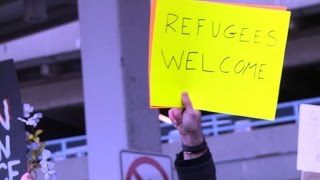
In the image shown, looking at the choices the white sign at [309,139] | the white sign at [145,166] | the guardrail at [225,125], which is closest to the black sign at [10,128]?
the white sign at [309,139]

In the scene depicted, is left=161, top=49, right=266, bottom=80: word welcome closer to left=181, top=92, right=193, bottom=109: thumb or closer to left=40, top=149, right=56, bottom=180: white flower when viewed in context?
left=181, top=92, right=193, bottom=109: thumb

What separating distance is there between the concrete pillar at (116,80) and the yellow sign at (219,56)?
14.5 ft

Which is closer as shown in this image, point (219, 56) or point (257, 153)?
point (219, 56)

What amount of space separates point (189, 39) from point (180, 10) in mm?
114

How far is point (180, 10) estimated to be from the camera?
3.24 metres

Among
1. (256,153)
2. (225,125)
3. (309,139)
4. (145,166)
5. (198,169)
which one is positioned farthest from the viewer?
(225,125)

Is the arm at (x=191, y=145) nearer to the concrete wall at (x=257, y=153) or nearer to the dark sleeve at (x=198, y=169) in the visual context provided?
the dark sleeve at (x=198, y=169)

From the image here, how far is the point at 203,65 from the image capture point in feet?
10.4

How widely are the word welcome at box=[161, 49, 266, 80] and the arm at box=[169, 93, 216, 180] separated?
0.39 feet

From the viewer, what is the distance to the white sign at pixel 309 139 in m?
3.33

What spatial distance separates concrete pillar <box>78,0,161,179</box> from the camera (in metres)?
7.63

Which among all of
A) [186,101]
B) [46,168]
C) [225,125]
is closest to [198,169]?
[186,101]

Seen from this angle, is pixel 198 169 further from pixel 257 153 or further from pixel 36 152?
pixel 257 153

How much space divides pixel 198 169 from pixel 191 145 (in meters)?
0.09
